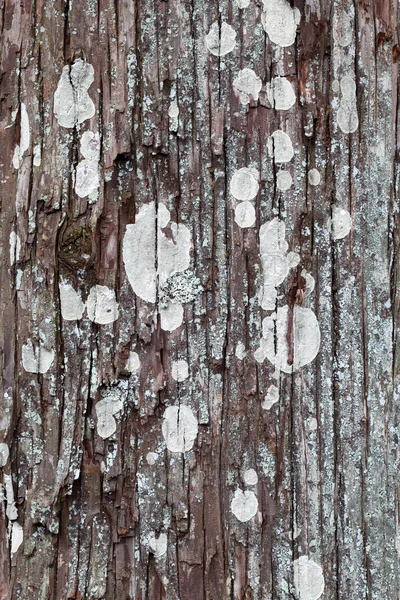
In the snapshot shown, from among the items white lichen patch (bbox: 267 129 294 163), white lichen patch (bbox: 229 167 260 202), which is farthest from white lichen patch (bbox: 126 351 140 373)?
white lichen patch (bbox: 267 129 294 163)

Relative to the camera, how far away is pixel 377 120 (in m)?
1.30

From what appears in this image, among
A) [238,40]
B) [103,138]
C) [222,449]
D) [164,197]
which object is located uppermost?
[238,40]

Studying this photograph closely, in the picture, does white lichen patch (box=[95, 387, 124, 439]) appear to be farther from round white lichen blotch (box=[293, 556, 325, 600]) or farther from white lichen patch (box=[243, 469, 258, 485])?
round white lichen blotch (box=[293, 556, 325, 600])

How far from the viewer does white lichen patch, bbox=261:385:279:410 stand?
48.1 inches

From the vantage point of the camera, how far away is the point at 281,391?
123cm

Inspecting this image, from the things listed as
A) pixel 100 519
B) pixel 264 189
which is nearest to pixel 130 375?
pixel 100 519

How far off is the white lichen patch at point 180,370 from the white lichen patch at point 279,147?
1.48 feet

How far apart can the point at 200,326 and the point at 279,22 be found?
643mm

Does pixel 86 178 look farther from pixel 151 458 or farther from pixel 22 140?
pixel 151 458

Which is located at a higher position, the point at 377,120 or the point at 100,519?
the point at 377,120

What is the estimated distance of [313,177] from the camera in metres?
1.25

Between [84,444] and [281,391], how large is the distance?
41 centimetres

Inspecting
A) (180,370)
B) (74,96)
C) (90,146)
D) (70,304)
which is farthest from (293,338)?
(74,96)

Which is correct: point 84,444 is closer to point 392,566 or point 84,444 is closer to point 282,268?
point 282,268
